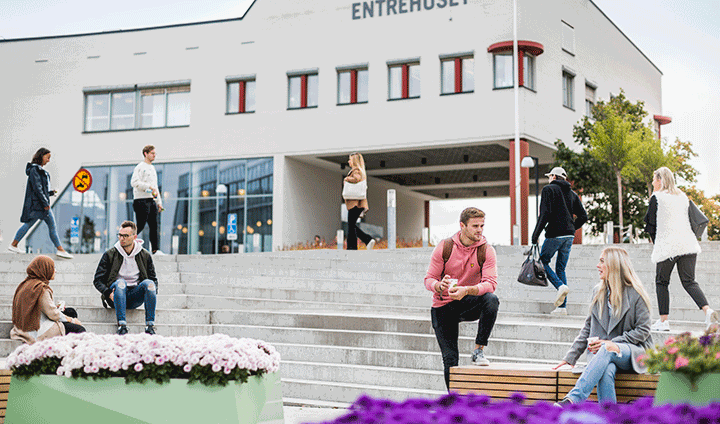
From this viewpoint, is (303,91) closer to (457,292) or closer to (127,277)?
(127,277)

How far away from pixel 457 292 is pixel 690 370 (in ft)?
7.91

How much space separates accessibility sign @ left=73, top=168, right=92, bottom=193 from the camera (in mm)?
29406

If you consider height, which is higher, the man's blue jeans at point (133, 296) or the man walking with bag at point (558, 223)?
the man walking with bag at point (558, 223)

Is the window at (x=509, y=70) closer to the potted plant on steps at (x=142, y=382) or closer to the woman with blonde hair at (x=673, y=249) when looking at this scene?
the woman with blonde hair at (x=673, y=249)

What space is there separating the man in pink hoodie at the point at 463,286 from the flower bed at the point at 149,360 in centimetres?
192

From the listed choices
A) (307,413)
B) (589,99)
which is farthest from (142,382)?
(589,99)

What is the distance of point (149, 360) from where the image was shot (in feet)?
16.4

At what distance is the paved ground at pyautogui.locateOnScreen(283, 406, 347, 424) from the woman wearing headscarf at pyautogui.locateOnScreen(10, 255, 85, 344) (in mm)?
2457

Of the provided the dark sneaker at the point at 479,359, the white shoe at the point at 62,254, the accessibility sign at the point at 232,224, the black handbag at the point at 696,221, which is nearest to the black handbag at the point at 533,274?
the black handbag at the point at 696,221

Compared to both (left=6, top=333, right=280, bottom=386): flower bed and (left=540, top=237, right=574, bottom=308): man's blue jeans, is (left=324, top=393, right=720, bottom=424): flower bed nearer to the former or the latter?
(left=6, top=333, right=280, bottom=386): flower bed

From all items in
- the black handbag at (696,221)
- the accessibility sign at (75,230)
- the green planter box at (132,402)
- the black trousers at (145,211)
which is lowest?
the green planter box at (132,402)

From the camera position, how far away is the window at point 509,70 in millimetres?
25375

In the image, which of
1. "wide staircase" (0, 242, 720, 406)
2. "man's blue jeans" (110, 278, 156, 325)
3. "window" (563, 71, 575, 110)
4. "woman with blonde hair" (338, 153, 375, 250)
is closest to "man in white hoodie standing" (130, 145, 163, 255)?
"wide staircase" (0, 242, 720, 406)

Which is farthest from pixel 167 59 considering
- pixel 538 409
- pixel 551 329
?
pixel 538 409
